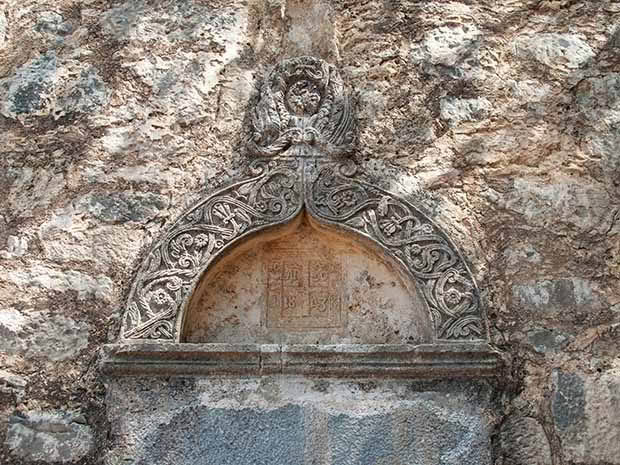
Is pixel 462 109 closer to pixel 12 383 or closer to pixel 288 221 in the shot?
pixel 288 221

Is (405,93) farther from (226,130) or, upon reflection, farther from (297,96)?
(226,130)

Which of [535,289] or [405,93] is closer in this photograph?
[535,289]

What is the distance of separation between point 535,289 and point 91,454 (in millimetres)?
1634

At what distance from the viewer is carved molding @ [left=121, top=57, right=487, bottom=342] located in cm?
321

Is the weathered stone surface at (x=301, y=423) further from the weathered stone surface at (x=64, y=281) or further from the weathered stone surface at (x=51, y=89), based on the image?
the weathered stone surface at (x=51, y=89)

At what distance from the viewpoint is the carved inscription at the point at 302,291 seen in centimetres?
341

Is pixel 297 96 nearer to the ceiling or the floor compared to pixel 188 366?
nearer to the ceiling

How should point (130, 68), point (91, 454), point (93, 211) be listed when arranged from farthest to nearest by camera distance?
point (130, 68)
point (93, 211)
point (91, 454)

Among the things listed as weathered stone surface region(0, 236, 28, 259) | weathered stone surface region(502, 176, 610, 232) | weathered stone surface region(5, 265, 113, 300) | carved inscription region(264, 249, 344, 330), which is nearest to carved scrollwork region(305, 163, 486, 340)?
carved inscription region(264, 249, 344, 330)

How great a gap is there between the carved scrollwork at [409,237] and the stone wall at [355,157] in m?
0.07

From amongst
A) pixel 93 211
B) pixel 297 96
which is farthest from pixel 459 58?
pixel 93 211

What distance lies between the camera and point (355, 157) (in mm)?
3479

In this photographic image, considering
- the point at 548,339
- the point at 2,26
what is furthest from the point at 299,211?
the point at 2,26

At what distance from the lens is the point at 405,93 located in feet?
11.7
